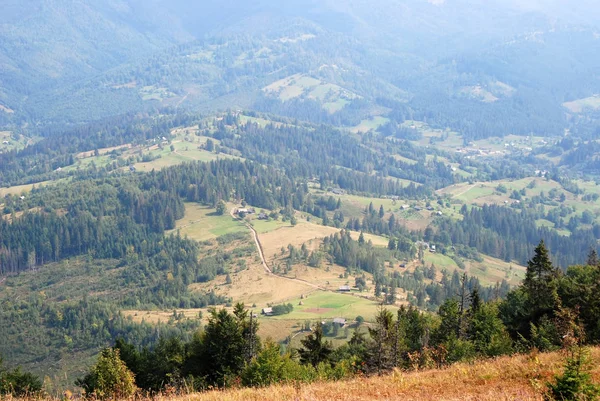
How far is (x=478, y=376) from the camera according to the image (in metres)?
19.2

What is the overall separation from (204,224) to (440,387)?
159130 millimetres

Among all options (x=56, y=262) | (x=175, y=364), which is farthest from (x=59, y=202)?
(x=175, y=364)

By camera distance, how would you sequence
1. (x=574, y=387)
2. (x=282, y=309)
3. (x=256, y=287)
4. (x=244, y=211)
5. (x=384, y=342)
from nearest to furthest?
(x=574, y=387) → (x=384, y=342) → (x=282, y=309) → (x=256, y=287) → (x=244, y=211)

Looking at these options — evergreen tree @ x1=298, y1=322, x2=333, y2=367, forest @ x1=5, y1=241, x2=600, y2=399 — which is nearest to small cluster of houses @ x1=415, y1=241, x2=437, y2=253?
forest @ x1=5, y1=241, x2=600, y2=399

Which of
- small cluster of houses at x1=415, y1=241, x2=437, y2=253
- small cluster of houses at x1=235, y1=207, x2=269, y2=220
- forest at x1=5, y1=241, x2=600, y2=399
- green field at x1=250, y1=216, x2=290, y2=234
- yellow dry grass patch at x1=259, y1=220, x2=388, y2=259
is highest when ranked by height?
forest at x1=5, y1=241, x2=600, y2=399

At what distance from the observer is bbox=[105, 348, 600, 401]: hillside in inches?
645

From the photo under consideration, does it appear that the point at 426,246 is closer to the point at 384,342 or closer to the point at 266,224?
the point at 266,224

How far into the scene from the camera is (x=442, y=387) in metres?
18.3

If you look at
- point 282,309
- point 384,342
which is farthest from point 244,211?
point 384,342

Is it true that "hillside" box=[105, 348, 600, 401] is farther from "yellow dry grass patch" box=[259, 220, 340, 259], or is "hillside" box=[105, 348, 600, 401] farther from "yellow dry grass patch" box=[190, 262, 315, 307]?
"yellow dry grass patch" box=[259, 220, 340, 259]

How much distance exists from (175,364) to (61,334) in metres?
76.3

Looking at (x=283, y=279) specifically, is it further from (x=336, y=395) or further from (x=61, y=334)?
(x=336, y=395)

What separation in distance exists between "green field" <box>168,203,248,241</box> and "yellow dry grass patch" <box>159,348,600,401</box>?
145 meters

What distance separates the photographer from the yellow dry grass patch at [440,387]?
16406 millimetres
